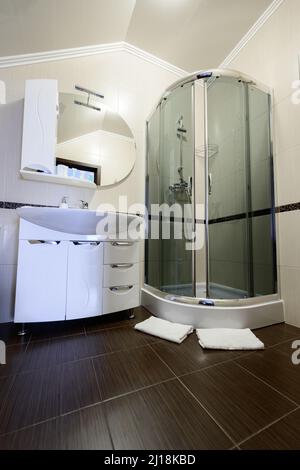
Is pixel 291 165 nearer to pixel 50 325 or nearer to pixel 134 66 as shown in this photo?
pixel 134 66

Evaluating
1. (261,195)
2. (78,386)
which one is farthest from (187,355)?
(261,195)

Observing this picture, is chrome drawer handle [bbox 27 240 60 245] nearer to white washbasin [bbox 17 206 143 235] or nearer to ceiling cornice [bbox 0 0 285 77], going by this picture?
white washbasin [bbox 17 206 143 235]

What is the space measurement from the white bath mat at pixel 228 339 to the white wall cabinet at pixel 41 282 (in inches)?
32.9

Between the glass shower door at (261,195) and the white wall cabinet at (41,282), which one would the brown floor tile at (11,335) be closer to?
the white wall cabinet at (41,282)

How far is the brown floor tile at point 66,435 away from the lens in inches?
21.3

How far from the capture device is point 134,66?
1936mm

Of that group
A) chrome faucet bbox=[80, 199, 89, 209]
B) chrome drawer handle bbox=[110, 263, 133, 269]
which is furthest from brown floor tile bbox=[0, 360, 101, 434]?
chrome faucet bbox=[80, 199, 89, 209]

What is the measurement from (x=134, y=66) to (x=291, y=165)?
1.68 metres

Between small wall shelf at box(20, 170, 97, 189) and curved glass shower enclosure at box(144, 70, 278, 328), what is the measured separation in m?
0.59

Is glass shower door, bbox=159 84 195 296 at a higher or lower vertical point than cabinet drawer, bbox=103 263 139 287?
higher

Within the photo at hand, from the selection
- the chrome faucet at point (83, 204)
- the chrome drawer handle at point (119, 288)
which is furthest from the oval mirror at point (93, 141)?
the chrome drawer handle at point (119, 288)

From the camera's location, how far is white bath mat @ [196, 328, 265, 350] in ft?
3.47

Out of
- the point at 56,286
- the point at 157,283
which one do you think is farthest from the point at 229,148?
the point at 56,286

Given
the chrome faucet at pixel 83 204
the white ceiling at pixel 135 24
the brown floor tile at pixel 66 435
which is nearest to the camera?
the brown floor tile at pixel 66 435
